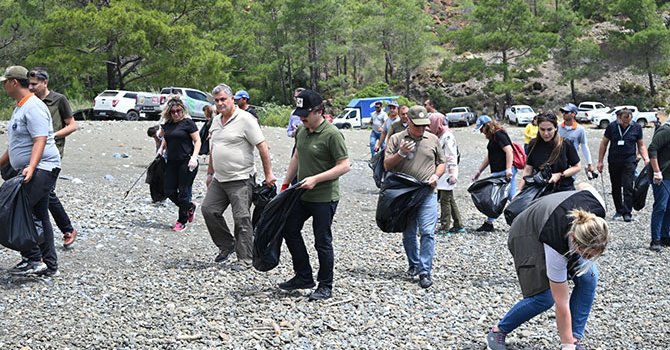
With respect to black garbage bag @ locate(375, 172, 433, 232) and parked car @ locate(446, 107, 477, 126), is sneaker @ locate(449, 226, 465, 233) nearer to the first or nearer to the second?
black garbage bag @ locate(375, 172, 433, 232)

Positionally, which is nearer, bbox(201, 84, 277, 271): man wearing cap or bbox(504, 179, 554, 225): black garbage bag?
bbox(504, 179, 554, 225): black garbage bag

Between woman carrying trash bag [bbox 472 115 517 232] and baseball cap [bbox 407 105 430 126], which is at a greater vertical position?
baseball cap [bbox 407 105 430 126]

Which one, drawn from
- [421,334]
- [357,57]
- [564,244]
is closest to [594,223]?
[564,244]

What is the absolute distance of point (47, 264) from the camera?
6.24m

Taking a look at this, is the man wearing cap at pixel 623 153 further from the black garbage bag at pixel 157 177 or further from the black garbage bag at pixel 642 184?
the black garbage bag at pixel 157 177

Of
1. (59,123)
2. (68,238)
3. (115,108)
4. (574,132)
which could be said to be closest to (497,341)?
(68,238)

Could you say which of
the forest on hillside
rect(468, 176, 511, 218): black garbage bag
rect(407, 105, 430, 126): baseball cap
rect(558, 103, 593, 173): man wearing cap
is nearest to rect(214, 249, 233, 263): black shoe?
rect(407, 105, 430, 126): baseball cap

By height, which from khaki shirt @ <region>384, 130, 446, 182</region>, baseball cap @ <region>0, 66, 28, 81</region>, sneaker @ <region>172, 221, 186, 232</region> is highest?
baseball cap @ <region>0, 66, 28, 81</region>

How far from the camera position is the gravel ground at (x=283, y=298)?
16.4 ft

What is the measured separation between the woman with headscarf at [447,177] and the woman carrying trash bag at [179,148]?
2.67 meters

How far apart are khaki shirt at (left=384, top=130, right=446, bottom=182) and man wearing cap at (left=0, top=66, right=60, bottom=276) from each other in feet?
9.53

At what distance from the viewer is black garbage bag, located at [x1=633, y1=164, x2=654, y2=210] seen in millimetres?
8156

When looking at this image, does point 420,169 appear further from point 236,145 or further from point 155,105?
point 155,105

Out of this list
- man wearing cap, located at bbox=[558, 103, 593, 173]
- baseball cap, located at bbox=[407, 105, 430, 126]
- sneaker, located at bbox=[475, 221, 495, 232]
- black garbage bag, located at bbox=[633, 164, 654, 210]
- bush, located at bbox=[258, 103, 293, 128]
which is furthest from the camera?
bush, located at bbox=[258, 103, 293, 128]
